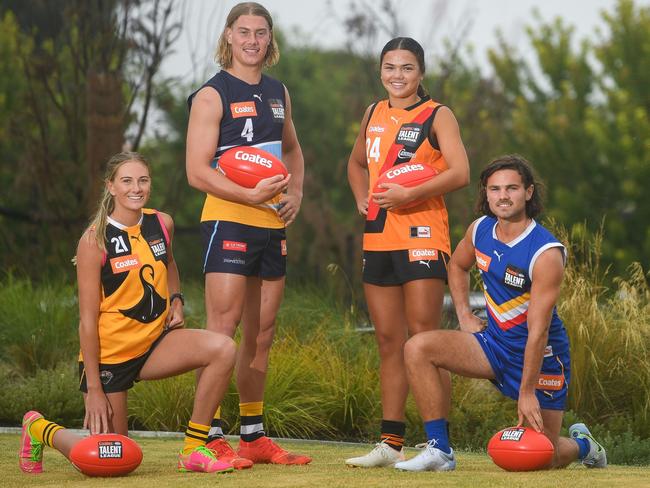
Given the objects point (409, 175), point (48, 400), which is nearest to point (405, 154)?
point (409, 175)

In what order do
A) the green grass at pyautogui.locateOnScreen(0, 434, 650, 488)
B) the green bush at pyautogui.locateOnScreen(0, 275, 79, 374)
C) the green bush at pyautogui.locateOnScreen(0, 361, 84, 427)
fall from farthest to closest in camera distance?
the green bush at pyautogui.locateOnScreen(0, 275, 79, 374) → the green bush at pyautogui.locateOnScreen(0, 361, 84, 427) → the green grass at pyautogui.locateOnScreen(0, 434, 650, 488)

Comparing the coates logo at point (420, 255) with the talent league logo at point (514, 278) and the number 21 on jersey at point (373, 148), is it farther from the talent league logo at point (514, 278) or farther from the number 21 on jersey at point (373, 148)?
the number 21 on jersey at point (373, 148)

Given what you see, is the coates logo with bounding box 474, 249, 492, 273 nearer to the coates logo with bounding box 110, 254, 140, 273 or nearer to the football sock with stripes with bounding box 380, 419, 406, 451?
the football sock with stripes with bounding box 380, 419, 406, 451

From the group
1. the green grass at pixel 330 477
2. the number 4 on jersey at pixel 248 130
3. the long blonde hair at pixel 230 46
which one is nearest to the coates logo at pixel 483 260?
the green grass at pixel 330 477

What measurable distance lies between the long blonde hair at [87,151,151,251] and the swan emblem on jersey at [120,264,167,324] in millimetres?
268

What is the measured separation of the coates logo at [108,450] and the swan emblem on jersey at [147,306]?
67 centimetres

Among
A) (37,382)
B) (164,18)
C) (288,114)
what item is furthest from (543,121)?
(288,114)

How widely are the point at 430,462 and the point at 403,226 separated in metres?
1.22

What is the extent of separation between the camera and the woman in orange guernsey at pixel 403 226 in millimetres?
6023

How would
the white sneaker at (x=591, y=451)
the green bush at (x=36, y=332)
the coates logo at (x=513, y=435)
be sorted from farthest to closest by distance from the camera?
1. the green bush at (x=36, y=332)
2. the white sneaker at (x=591, y=451)
3. the coates logo at (x=513, y=435)

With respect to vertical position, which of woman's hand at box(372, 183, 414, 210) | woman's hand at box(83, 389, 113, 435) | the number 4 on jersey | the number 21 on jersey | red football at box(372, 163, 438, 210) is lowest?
woman's hand at box(83, 389, 113, 435)

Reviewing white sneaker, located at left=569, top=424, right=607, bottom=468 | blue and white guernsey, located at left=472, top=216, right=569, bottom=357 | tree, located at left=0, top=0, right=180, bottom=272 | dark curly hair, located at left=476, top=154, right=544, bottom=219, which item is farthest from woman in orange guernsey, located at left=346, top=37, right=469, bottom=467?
tree, located at left=0, top=0, right=180, bottom=272

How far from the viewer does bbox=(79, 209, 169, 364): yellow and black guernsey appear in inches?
230

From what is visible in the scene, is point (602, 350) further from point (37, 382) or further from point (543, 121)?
point (543, 121)
